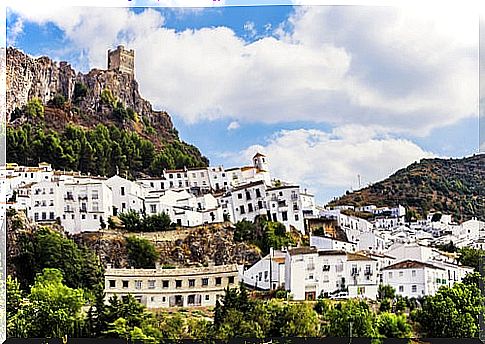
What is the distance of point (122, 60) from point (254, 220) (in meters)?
1.57

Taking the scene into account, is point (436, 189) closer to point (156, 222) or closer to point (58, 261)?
point (156, 222)

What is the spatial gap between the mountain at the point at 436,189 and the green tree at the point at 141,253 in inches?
55.9

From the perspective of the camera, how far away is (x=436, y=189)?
570 cm

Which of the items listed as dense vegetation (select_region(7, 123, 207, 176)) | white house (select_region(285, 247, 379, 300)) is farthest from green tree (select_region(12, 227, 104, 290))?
white house (select_region(285, 247, 379, 300))

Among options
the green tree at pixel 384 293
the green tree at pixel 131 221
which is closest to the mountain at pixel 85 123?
the green tree at pixel 131 221

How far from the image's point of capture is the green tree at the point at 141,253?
5676 millimetres

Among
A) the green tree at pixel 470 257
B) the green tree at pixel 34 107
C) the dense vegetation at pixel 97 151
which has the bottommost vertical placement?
the green tree at pixel 470 257

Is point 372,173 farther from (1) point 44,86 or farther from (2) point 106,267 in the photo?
(1) point 44,86

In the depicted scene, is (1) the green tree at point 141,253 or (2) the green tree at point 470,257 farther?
(1) the green tree at point 141,253

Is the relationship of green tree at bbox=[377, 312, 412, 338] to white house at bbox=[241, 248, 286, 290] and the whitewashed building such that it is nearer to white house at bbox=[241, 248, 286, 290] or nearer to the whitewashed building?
white house at bbox=[241, 248, 286, 290]

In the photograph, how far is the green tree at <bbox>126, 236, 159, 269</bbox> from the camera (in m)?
5.68

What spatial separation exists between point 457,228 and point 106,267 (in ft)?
8.79

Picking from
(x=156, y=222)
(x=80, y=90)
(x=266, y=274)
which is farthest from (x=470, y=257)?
(x=80, y=90)

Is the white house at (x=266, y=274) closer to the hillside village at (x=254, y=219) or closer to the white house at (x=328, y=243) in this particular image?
the hillside village at (x=254, y=219)
